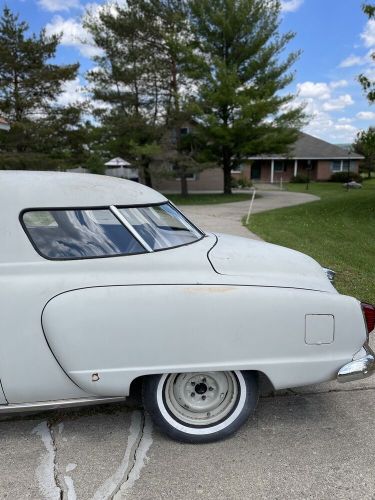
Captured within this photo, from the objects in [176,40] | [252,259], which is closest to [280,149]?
[176,40]

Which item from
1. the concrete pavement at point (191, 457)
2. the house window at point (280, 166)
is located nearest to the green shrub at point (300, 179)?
the house window at point (280, 166)

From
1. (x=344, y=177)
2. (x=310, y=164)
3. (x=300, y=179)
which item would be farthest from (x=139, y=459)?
(x=310, y=164)

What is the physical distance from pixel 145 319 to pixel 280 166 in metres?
44.5

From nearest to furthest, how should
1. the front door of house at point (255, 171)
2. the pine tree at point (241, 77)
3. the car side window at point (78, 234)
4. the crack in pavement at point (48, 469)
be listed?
the crack in pavement at point (48, 469)
the car side window at point (78, 234)
the pine tree at point (241, 77)
the front door of house at point (255, 171)

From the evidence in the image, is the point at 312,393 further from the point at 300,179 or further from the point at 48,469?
the point at 300,179

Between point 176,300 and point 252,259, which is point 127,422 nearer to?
point 176,300

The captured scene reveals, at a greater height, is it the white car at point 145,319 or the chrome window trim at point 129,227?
the chrome window trim at point 129,227

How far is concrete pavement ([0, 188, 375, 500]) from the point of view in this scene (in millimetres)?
2408

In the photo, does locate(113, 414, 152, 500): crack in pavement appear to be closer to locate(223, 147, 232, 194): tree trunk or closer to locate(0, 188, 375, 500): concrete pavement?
locate(0, 188, 375, 500): concrete pavement

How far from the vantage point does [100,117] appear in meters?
25.4

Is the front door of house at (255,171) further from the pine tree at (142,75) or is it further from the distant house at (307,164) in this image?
the pine tree at (142,75)

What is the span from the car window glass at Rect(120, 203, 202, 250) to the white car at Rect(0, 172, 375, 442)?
2 cm

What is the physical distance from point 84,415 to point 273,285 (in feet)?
5.39

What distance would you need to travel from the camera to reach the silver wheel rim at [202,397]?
9.24 ft
